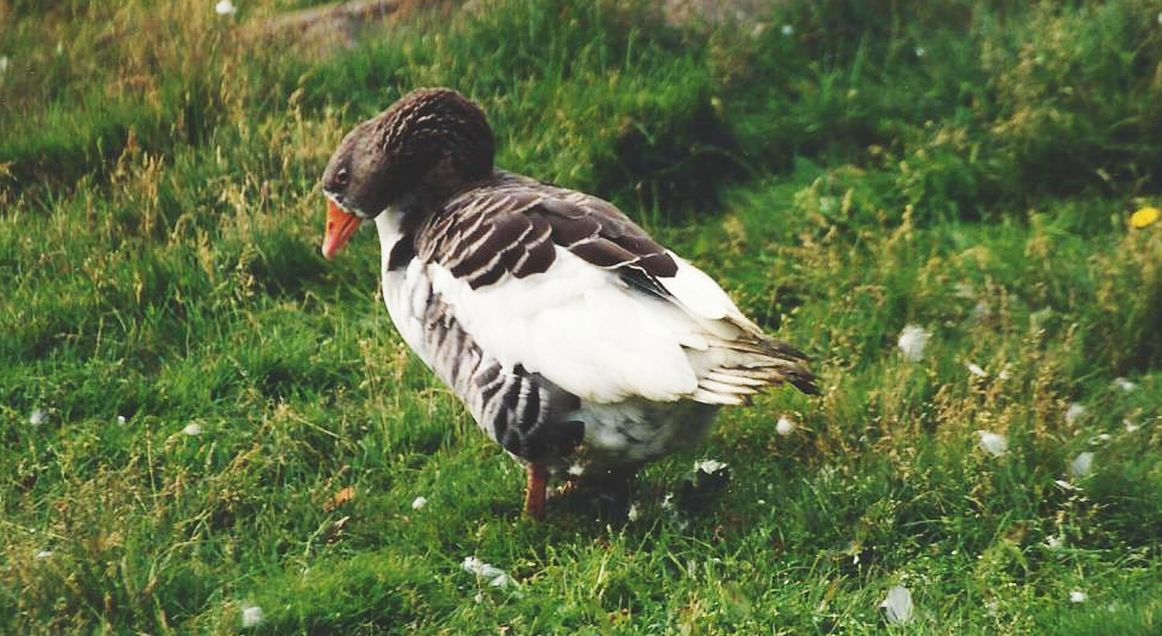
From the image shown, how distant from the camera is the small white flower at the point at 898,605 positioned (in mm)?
4207

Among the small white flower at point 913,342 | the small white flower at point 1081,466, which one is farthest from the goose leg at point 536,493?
the small white flower at point 1081,466

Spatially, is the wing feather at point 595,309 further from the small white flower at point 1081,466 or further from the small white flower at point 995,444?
the small white flower at point 1081,466

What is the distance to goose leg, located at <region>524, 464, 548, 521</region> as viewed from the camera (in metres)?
4.57

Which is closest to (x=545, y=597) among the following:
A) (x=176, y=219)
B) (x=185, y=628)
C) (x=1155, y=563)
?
(x=185, y=628)

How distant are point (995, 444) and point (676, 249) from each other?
189cm

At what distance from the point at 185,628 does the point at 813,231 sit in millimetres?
2928

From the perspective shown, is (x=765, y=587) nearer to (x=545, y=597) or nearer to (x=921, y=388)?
(x=545, y=597)

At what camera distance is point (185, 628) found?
4.22 m

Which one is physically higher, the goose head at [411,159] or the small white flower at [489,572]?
the goose head at [411,159]

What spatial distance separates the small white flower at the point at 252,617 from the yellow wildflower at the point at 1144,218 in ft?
11.7

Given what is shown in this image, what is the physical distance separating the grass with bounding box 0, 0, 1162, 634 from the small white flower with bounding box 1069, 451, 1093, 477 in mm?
55

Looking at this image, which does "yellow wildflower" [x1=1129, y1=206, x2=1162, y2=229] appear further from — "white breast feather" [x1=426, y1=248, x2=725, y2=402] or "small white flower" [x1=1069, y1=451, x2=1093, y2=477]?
"white breast feather" [x1=426, y1=248, x2=725, y2=402]

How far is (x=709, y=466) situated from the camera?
481 centimetres

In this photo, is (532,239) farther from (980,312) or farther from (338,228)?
(980,312)
